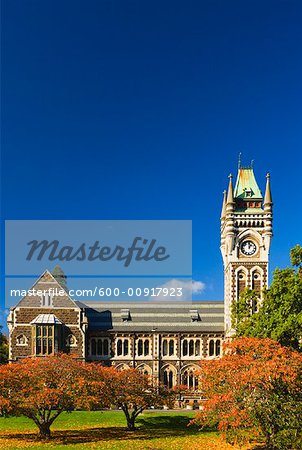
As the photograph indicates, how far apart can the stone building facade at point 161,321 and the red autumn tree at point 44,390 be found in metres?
22.7

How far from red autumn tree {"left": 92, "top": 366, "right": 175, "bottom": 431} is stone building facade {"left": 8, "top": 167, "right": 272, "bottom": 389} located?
19426mm

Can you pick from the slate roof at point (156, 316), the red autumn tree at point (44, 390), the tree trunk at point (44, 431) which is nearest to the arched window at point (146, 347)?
the slate roof at point (156, 316)

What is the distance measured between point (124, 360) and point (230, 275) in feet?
56.5

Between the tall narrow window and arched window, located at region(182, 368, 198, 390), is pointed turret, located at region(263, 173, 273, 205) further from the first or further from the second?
the tall narrow window

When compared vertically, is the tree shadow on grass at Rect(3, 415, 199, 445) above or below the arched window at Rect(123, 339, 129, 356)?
below

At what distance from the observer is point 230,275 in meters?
54.4

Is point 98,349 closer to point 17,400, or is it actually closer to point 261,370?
point 17,400

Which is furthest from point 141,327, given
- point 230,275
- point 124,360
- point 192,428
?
point 192,428

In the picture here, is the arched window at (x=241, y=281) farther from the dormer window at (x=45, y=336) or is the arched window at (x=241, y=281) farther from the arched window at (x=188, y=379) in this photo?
the dormer window at (x=45, y=336)

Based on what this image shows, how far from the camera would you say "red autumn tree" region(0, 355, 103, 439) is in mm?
27844

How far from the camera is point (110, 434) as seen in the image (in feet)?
102

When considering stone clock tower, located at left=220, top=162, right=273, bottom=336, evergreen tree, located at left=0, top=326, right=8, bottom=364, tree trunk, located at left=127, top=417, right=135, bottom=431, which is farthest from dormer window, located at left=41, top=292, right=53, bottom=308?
tree trunk, located at left=127, top=417, right=135, bottom=431

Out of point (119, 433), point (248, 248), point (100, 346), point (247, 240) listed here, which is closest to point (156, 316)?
point (100, 346)

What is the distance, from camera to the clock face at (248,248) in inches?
2147
